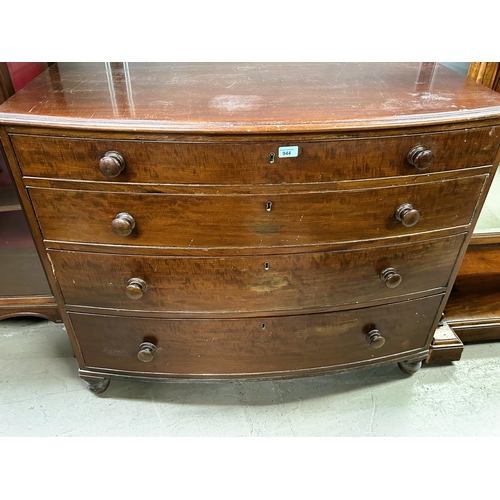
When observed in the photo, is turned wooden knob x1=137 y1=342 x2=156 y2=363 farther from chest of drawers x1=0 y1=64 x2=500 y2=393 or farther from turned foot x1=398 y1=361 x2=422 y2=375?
turned foot x1=398 y1=361 x2=422 y2=375

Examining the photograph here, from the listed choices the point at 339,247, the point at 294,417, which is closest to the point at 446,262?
the point at 339,247

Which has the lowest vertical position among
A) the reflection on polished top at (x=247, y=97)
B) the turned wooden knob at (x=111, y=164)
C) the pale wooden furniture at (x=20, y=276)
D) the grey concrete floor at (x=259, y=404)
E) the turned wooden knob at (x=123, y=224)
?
the grey concrete floor at (x=259, y=404)

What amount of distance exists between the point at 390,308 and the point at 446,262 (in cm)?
22

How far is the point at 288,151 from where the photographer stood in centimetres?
97

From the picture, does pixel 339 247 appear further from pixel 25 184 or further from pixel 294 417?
pixel 25 184

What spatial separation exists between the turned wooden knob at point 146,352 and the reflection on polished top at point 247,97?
2.24ft

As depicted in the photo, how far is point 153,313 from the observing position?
1.25 meters

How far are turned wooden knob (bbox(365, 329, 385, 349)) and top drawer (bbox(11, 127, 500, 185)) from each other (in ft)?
1.79

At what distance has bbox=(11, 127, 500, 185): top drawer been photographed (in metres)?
0.97

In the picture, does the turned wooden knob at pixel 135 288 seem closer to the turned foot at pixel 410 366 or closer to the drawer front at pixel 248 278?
the drawer front at pixel 248 278

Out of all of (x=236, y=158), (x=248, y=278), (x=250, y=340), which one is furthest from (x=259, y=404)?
(x=236, y=158)

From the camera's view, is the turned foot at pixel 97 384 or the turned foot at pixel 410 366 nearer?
the turned foot at pixel 97 384

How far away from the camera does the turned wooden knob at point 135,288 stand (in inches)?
45.1

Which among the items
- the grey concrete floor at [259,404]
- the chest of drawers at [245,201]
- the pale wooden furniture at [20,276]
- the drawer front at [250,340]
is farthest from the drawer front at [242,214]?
the grey concrete floor at [259,404]
